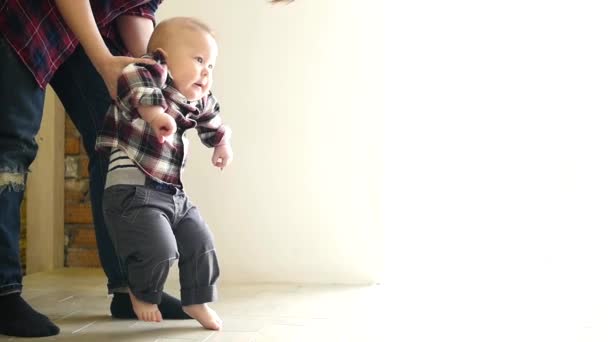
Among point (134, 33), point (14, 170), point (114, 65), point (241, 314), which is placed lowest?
point (241, 314)

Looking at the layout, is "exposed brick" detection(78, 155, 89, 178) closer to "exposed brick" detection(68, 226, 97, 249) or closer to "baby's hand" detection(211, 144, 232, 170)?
"exposed brick" detection(68, 226, 97, 249)

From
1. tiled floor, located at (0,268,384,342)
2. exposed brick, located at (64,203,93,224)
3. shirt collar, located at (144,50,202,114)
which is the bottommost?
tiled floor, located at (0,268,384,342)

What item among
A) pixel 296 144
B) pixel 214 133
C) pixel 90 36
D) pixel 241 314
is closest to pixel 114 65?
pixel 90 36

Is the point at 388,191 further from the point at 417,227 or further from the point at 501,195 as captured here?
the point at 501,195

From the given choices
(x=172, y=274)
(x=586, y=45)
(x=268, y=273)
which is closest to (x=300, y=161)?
(x=268, y=273)

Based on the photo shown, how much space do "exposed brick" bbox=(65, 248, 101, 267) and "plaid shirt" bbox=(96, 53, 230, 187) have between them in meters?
1.13

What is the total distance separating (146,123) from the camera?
144 centimetres

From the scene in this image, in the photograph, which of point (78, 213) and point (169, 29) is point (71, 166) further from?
point (169, 29)

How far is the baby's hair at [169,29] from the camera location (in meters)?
1.46

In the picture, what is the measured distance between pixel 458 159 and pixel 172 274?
1.04 meters

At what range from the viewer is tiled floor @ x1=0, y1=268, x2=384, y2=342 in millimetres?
1470

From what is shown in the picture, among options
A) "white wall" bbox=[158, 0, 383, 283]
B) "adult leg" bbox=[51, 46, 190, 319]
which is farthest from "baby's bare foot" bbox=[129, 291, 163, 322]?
"white wall" bbox=[158, 0, 383, 283]

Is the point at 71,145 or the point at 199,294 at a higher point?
the point at 71,145

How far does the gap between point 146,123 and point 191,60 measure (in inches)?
6.6
